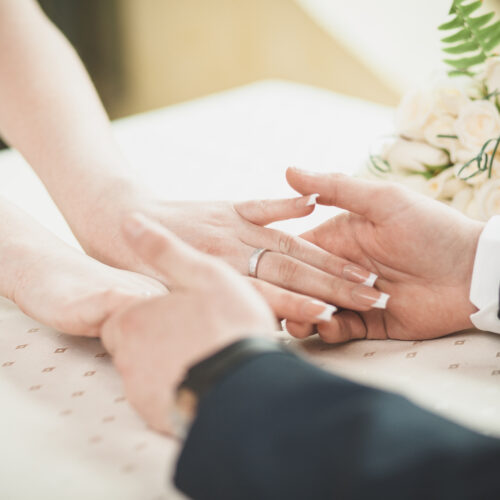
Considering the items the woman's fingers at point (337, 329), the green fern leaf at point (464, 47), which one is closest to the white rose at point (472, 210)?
the green fern leaf at point (464, 47)

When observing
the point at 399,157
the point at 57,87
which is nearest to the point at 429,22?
the point at 399,157

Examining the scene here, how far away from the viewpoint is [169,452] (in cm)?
58

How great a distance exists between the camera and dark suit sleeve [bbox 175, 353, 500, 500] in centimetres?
43

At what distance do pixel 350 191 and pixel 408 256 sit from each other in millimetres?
110

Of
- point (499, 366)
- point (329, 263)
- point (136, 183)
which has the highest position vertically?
point (136, 183)

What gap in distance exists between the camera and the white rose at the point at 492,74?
1039 mm

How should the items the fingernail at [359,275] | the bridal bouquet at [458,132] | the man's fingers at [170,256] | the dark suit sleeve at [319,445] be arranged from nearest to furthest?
the dark suit sleeve at [319,445]
the man's fingers at [170,256]
the fingernail at [359,275]
the bridal bouquet at [458,132]

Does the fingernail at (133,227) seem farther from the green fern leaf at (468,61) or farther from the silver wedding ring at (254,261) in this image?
the green fern leaf at (468,61)

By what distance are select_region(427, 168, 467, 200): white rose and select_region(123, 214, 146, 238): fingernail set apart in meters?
0.68

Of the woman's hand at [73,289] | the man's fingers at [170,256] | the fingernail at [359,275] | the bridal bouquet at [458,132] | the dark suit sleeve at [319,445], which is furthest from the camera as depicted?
the bridal bouquet at [458,132]

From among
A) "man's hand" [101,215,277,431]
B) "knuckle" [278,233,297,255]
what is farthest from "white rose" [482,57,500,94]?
"man's hand" [101,215,277,431]

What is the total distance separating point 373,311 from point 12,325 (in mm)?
472

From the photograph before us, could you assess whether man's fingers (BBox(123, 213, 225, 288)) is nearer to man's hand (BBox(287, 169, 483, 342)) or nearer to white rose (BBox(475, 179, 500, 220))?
man's hand (BBox(287, 169, 483, 342))

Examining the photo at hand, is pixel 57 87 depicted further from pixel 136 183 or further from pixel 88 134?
pixel 136 183
